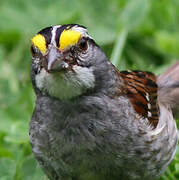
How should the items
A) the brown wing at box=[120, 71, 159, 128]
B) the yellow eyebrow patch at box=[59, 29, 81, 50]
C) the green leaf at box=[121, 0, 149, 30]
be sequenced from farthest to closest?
the green leaf at box=[121, 0, 149, 30]
the brown wing at box=[120, 71, 159, 128]
the yellow eyebrow patch at box=[59, 29, 81, 50]

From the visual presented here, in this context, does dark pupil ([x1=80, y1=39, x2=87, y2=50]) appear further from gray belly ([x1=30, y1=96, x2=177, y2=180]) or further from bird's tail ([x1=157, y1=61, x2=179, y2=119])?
bird's tail ([x1=157, y1=61, x2=179, y2=119])

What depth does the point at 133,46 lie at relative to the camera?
6.67m

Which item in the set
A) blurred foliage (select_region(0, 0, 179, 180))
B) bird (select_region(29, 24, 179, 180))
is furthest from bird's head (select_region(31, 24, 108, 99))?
blurred foliage (select_region(0, 0, 179, 180))

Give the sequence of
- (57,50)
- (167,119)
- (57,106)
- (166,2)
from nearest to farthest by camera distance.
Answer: (57,50) < (57,106) < (167,119) < (166,2)

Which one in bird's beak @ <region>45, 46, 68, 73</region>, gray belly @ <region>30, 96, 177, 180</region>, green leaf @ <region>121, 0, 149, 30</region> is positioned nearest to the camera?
bird's beak @ <region>45, 46, 68, 73</region>

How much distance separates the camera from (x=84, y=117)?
12.8 feet

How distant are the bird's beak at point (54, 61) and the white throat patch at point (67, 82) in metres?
0.05

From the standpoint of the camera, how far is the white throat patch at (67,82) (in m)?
3.62

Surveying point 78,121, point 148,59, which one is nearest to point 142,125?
point 78,121

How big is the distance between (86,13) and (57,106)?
2990 millimetres

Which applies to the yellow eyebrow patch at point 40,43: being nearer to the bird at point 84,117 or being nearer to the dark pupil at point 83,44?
the bird at point 84,117

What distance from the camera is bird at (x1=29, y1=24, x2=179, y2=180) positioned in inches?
145

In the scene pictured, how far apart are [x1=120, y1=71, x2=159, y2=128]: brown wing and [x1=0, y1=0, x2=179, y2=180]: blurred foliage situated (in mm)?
1112

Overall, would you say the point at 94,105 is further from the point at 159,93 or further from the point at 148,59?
the point at 148,59
